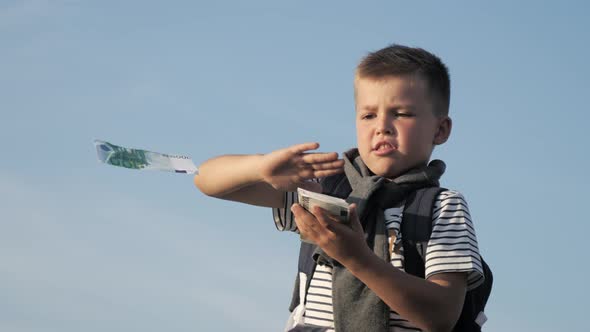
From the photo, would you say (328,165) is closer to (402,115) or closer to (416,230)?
(416,230)

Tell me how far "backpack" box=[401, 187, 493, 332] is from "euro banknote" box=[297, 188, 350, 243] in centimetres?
66

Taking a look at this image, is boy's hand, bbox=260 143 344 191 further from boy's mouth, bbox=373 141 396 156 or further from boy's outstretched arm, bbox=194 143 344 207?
boy's mouth, bbox=373 141 396 156

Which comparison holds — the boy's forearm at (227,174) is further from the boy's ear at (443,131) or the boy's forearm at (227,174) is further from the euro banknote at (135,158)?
the boy's ear at (443,131)

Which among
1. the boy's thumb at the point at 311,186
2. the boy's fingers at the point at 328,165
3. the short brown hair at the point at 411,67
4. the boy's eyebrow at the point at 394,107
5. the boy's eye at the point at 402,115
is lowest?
the boy's thumb at the point at 311,186

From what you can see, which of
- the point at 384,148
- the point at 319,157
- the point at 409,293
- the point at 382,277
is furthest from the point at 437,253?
the point at 319,157

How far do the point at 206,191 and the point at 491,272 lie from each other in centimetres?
217

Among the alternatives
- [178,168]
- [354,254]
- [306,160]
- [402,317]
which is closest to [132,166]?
[178,168]

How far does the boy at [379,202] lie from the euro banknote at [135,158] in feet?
1.45

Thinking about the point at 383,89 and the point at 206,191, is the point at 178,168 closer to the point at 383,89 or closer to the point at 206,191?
the point at 206,191

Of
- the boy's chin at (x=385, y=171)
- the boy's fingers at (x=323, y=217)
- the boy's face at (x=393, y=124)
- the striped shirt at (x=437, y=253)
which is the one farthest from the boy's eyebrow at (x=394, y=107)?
the boy's fingers at (x=323, y=217)

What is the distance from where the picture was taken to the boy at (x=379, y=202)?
5090 millimetres

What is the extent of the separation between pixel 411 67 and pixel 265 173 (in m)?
1.37

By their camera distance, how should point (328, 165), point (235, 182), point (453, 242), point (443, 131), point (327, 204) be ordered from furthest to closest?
1. point (443, 131)
2. point (235, 182)
3. point (453, 242)
4. point (328, 165)
5. point (327, 204)

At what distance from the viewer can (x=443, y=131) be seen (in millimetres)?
6289
